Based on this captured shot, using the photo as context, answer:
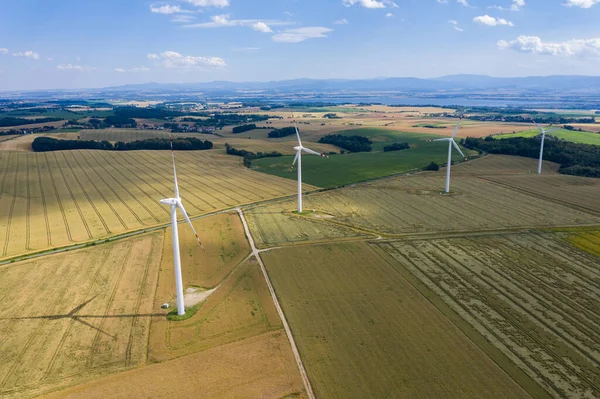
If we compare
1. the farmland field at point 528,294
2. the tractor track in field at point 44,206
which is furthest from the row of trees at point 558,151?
the tractor track in field at point 44,206

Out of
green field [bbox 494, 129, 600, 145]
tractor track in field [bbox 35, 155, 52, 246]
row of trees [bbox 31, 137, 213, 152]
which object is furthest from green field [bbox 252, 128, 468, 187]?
green field [bbox 494, 129, 600, 145]

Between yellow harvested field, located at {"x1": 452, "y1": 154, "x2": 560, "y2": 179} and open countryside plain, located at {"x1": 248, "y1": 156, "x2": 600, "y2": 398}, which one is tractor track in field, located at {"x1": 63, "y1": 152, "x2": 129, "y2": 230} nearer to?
open countryside plain, located at {"x1": 248, "y1": 156, "x2": 600, "y2": 398}

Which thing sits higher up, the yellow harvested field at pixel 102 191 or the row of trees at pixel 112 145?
the row of trees at pixel 112 145

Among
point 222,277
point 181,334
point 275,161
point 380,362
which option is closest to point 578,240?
point 380,362

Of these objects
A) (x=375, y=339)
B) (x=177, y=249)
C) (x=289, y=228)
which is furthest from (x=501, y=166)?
(x=177, y=249)

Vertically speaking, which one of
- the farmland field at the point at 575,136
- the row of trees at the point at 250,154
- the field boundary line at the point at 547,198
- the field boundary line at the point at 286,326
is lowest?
the field boundary line at the point at 286,326

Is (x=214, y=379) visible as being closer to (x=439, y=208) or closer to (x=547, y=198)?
(x=439, y=208)

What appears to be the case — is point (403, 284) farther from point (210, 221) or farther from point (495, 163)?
point (495, 163)

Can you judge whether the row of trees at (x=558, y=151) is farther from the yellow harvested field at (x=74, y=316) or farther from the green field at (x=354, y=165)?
the yellow harvested field at (x=74, y=316)
